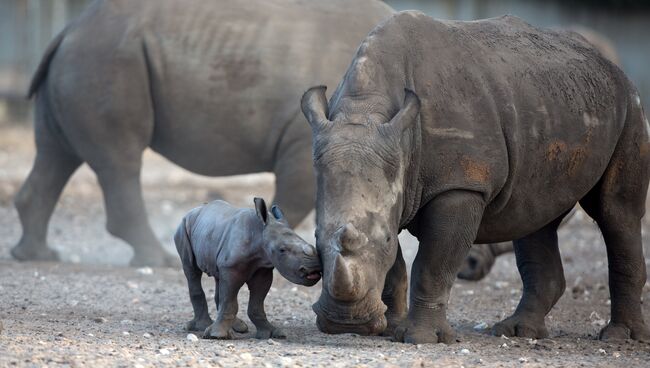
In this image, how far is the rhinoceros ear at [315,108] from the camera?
6.11 meters

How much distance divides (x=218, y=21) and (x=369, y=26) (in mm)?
1193

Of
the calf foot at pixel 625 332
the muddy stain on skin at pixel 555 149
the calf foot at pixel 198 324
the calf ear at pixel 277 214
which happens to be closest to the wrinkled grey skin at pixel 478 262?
the calf foot at pixel 625 332

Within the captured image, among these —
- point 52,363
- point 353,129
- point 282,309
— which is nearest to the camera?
point 52,363

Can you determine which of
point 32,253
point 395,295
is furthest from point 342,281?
point 32,253

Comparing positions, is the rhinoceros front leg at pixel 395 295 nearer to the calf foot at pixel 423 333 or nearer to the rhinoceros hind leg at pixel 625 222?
the calf foot at pixel 423 333

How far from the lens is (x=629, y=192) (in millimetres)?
7461

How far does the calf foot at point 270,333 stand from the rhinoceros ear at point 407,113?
50.9 inches

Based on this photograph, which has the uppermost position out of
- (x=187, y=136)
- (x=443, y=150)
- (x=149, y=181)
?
(x=443, y=150)

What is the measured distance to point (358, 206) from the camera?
580cm

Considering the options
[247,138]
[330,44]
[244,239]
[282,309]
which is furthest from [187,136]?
[244,239]

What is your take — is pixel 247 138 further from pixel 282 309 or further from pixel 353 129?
pixel 353 129

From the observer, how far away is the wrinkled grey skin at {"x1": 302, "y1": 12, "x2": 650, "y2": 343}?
5.85 m

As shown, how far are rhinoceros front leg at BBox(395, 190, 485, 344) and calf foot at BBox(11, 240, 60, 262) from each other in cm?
472

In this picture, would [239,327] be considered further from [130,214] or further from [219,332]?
[130,214]
